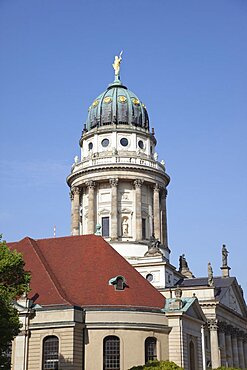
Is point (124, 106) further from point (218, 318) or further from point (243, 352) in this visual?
point (243, 352)

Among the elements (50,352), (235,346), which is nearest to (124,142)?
(235,346)

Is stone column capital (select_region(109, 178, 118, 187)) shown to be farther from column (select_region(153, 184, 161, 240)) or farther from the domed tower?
column (select_region(153, 184, 161, 240))

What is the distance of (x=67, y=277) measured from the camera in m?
46.5

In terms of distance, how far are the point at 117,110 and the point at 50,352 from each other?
4361 centimetres

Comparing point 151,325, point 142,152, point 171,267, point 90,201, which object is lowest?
point 151,325

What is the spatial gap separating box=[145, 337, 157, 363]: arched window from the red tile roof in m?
2.46

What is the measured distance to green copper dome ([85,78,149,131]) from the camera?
79.4 m

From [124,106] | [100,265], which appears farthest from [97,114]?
[100,265]

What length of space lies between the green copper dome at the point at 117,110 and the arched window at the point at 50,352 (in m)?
41.4

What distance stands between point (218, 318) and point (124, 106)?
29704 millimetres

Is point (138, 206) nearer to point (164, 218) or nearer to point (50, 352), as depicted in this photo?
point (164, 218)

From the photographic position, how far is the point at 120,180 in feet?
249

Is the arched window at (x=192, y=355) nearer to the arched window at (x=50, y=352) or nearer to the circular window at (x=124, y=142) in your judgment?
the arched window at (x=50, y=352)

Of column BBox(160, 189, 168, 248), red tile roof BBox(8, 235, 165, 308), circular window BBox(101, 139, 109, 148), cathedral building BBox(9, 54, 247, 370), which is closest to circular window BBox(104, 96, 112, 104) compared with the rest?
cathedral building BBox(9, 54, 247, 370)
